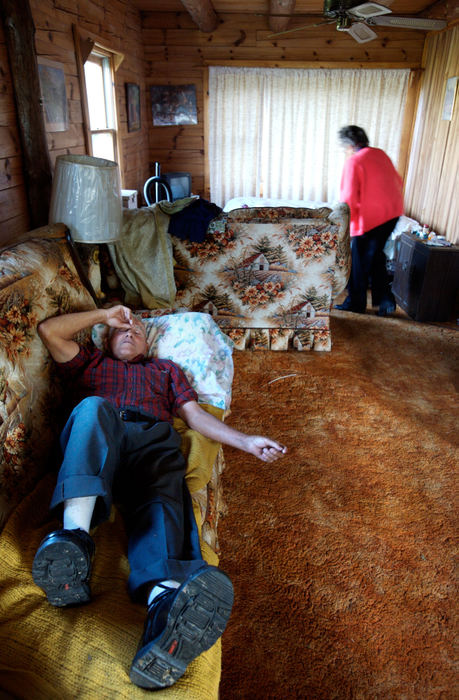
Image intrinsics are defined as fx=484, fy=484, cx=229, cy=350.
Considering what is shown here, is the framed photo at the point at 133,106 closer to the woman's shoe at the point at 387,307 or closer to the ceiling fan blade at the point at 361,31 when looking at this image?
the ceiling fan blade at the point at 361,31

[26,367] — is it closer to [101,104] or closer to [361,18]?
[361,18]

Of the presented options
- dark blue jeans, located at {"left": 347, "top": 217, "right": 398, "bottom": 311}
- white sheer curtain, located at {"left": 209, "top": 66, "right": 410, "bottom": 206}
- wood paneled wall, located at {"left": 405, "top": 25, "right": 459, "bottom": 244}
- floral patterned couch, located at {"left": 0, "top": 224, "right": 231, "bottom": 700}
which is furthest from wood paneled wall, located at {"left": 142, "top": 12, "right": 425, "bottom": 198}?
floral patterned couch, located at {"left": 0, "top": 224, "right": 231, "bottom": 700}

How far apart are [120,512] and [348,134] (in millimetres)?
3396

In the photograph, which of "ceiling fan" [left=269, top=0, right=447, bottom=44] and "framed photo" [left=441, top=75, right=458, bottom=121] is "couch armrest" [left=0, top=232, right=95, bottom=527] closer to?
"ceiling fan" [left=269, top=0, right=447, bottom=44]

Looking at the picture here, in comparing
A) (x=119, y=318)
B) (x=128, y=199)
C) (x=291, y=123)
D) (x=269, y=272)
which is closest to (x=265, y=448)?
(x=119, y=318)

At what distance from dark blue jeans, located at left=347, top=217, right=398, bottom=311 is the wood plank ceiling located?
2044mm

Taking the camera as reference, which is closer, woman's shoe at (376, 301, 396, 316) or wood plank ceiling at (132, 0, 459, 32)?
woman's shoe at (376, 301, 396, 316)

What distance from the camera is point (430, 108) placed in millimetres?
4941

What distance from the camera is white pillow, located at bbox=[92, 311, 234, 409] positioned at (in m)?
1.91

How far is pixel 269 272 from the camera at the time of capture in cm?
311

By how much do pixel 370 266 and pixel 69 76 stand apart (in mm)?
2557

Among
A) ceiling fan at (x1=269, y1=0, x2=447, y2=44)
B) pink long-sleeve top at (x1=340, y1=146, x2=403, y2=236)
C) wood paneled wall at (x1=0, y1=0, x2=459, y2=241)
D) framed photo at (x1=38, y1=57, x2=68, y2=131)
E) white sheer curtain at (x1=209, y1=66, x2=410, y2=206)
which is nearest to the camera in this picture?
framed photo at (x1=38, y1=57, x2=68, y2=131)

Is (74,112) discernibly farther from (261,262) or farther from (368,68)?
(368,68)

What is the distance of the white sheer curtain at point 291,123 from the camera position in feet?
17.8
